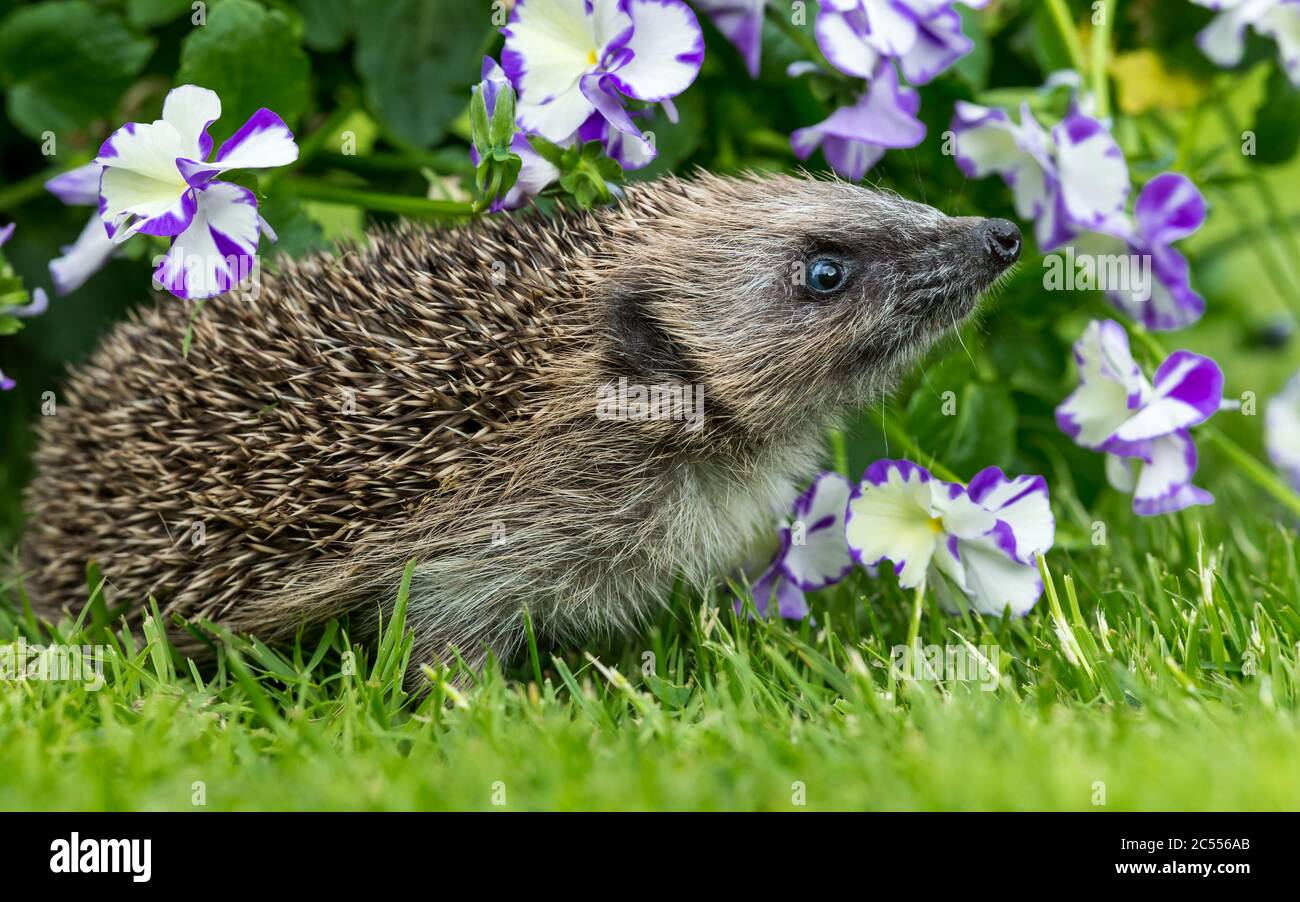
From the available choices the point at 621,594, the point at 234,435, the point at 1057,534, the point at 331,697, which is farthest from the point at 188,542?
the point at 1057,534

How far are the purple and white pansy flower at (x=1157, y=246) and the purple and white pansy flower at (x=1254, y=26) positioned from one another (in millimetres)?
523

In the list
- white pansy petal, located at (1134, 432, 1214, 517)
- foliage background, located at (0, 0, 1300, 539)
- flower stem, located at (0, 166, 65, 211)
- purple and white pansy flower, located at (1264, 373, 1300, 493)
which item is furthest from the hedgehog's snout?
flower stem, located at (0, 166, 65, 211)

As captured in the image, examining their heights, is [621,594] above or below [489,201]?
below

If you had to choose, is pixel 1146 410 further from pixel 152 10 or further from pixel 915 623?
pixel 152 10

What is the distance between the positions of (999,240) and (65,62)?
9.44 ft

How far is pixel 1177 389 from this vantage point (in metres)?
3.64

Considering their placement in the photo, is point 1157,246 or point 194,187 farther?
point 1157,246

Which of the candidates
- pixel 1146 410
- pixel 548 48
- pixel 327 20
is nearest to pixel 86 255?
pixel 327 20

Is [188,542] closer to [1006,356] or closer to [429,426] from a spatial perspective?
[429,426]

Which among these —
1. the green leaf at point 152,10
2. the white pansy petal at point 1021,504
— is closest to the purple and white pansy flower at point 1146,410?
the white pansy petal at point 1021,504

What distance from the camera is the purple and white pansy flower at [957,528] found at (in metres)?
3.42

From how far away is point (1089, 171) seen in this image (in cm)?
383

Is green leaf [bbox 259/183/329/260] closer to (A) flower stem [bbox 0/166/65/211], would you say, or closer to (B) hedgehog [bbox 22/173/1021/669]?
(B) hedgehog [bbox 22/173/1021/669]

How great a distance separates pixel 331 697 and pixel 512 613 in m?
0.49
